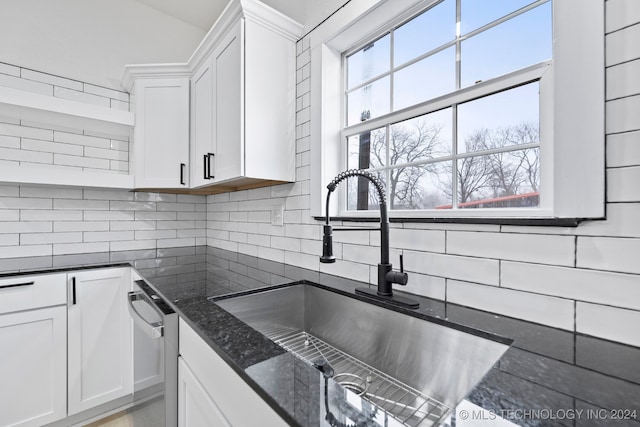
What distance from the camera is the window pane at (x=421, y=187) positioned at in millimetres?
1177

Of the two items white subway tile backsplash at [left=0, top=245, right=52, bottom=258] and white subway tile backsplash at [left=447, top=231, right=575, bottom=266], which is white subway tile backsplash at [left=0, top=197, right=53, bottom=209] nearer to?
white subway tile backsplash at [left=0, top=245, right=52, bottom=258]

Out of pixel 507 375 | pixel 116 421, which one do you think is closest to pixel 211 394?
pixel 507 375

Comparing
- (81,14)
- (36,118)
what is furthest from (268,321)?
(81,14)

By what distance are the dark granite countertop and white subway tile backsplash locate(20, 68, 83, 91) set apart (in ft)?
6.94

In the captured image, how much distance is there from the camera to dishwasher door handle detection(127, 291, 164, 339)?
106 cm

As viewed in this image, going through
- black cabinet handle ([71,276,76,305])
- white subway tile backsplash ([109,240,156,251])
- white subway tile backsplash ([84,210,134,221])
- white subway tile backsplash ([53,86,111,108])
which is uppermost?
white subway tile backsplash ([53,86,111,108])

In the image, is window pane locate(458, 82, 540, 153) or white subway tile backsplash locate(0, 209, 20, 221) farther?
white subway tile backsplash locate(0, 209, 20, 221)

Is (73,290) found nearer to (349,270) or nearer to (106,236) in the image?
(106,236)

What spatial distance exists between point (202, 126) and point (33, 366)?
166 centimetres

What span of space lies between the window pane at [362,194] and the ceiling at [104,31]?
0.93 meters

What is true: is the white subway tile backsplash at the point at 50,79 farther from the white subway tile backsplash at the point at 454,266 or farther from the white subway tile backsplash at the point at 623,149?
the white subway tile backsplash at the point at 623,149

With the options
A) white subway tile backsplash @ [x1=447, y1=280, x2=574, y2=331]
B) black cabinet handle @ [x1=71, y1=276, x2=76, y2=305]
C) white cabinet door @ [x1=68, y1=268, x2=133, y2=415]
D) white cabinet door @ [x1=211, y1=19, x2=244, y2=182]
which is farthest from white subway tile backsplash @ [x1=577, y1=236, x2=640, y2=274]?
black cabinet handle @ [x1=71, y1=276, x2=76, y2=305]

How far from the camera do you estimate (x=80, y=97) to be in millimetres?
2217

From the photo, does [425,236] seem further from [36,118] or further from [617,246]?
[36,118]
